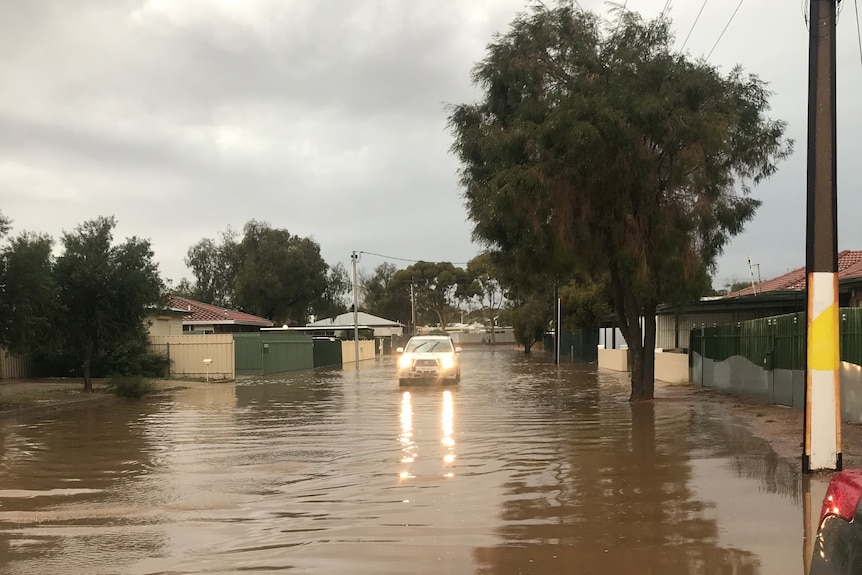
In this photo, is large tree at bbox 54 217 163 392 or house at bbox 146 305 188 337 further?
house at bbox 146 305 188 337

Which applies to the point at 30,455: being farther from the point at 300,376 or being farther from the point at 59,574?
the point at 300,376

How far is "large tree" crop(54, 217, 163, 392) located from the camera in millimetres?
22750

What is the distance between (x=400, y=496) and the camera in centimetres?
862

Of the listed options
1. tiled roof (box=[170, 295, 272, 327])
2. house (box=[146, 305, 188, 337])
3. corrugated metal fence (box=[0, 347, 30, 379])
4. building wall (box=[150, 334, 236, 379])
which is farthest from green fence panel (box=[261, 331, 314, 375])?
corrugated metal fence (box=[0, 347, 30, 379])

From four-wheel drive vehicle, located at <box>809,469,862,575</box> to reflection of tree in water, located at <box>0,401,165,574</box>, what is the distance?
5.13 metres

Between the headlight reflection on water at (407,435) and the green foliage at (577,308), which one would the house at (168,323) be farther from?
the green foliage at (577,308)

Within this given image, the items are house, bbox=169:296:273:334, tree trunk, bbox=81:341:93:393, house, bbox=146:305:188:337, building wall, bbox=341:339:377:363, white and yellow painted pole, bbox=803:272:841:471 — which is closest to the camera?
white and yellow painted pole, bbox=803:272:841:471

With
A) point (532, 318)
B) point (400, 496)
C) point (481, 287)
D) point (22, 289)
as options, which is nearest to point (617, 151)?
point (400, 496)

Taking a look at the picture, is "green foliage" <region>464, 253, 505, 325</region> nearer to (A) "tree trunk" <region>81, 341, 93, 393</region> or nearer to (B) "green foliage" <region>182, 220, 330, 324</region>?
(B) "green foliage" <region>182, 220, 330, 324</region>

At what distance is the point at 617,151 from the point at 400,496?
408 inches

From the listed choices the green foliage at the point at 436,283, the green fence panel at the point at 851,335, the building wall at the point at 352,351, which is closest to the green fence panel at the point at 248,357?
the building wall at the point at 352,351

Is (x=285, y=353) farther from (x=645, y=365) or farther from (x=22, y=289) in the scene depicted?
(x=645, y=365)

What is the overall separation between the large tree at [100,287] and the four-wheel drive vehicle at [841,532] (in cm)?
2215

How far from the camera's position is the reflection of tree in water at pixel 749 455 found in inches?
348
